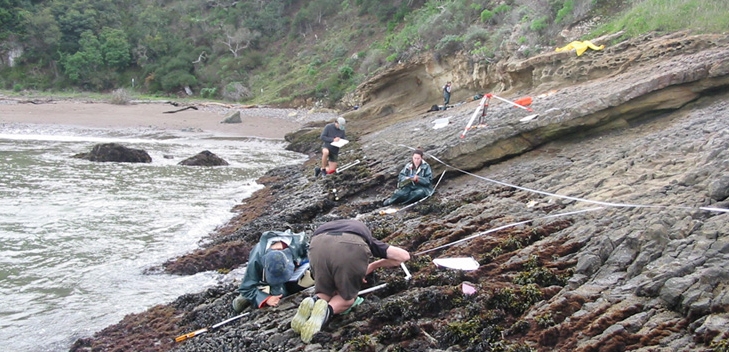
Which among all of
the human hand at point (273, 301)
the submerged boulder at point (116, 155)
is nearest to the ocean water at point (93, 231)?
the submerged boulder at point (116, 155)

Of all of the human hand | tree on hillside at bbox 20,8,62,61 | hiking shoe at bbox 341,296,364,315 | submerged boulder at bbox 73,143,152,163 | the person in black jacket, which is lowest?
submerged boulder at bbox 73,143,152,163

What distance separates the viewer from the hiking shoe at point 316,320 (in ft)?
15.4

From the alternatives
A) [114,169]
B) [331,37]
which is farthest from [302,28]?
[114,169]

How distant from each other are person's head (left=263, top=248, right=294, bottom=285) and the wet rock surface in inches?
11.2

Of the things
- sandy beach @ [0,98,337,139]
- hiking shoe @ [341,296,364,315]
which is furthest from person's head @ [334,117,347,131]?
sandy beach @ [0,98,337,139]

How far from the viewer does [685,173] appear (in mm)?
5867

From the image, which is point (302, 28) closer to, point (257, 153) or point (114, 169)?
point (257, 153)

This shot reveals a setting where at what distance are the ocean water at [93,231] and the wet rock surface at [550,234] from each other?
62 centimetres

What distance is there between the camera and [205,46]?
5884 centimetres

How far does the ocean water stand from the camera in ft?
Result: 22.6

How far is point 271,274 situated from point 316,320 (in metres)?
0.95

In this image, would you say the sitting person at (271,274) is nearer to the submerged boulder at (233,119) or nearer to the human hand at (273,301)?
the human hand at (273,301)

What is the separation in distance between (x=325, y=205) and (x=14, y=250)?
5559 millimetres

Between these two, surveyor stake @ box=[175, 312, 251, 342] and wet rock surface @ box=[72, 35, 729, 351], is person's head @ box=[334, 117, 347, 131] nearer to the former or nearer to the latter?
wet rock surface @ box=[72, 35, 729, 351]
